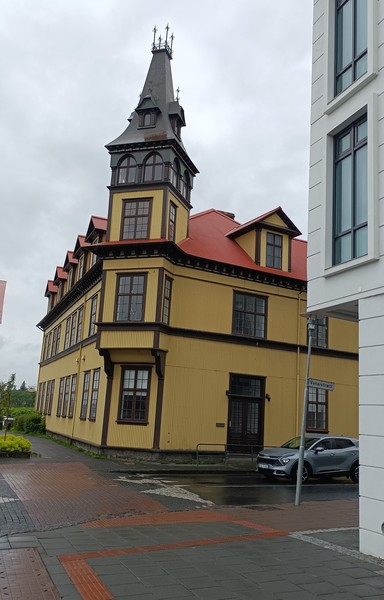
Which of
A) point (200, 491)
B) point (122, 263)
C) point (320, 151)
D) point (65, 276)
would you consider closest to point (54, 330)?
point (65, 276)

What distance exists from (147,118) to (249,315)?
9569 millimetres

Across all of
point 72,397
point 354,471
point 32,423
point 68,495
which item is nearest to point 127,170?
point 72,397

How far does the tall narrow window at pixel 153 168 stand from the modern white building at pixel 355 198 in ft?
39.8

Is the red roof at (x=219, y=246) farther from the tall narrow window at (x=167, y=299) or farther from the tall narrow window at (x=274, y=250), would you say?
the tall narrow window at (x=167, y=299)

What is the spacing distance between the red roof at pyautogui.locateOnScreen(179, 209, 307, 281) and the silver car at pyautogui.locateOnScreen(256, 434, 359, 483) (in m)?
8.49

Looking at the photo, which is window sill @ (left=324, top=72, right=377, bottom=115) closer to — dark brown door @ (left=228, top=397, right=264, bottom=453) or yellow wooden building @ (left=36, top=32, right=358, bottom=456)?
yellow wooden building @ (left=36, top=32, right=358, bottom=456)

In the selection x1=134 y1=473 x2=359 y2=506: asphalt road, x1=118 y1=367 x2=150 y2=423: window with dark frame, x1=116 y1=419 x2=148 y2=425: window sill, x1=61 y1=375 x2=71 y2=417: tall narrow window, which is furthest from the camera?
x1=61 y1=375 x2=71 y2=417: tall narrow window

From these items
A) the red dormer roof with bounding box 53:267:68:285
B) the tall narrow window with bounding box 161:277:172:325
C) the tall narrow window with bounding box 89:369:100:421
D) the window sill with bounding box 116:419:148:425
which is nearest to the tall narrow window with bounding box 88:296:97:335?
the tall narrow window with bounding box 89:369:100:421

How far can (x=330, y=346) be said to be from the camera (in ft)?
84.5

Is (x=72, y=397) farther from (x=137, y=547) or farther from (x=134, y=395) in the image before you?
(x=137, y=547)

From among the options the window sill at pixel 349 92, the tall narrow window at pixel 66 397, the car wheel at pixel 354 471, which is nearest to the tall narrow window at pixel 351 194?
the window sill at pixel 349 92

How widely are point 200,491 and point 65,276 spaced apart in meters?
24.0

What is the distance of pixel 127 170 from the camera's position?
22906 mm

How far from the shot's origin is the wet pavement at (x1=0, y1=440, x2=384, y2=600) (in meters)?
5.98
